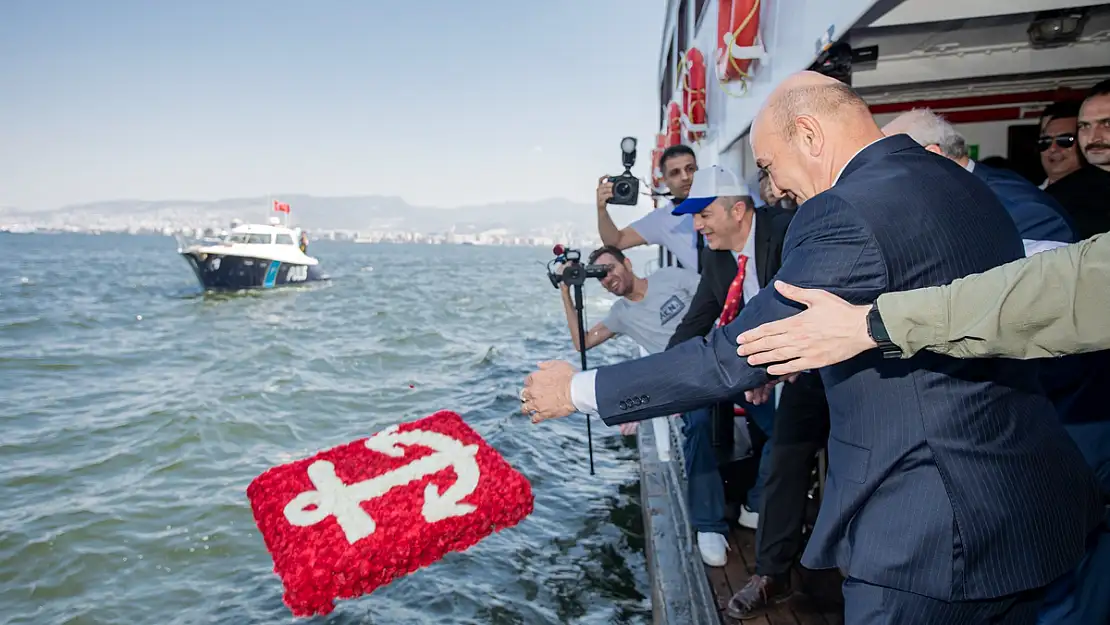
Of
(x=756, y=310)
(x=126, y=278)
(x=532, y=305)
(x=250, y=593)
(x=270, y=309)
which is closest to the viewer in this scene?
(x=756, y=310)

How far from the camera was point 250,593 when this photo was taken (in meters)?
5.76

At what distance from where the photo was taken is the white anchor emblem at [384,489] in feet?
17.7

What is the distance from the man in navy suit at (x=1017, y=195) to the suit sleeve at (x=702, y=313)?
133cm

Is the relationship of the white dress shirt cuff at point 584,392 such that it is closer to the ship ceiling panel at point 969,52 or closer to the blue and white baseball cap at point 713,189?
the blue and white baseball cap at point 713,189

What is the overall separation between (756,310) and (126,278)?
5122cm

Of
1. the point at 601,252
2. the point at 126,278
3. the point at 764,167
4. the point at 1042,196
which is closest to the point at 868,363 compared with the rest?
the point at 764,167

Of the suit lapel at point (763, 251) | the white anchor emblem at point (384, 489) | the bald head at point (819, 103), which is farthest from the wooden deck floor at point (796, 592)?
the white anchor emblem at point (384, 489)

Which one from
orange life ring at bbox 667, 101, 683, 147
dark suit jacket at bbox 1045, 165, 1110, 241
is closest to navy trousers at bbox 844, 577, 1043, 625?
dark suit jacket at bbox 1045, 165, 1110, 241

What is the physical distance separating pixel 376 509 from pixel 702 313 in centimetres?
316

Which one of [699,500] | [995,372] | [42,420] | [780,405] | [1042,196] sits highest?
[1042,196]

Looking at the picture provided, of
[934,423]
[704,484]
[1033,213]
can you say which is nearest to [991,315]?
[934,423]

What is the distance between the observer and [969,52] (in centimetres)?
568

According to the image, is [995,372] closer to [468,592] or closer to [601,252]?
[601,252]

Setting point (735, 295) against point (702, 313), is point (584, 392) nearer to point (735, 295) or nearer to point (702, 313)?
point (735, 295)
